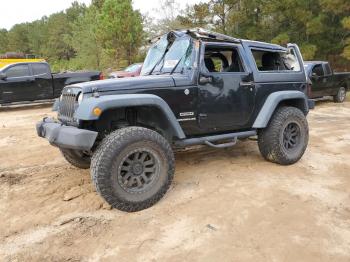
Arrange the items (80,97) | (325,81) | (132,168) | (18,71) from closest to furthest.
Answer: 1. (132,168)
2. (80,97)
3. (325,81)
4. (18,71)

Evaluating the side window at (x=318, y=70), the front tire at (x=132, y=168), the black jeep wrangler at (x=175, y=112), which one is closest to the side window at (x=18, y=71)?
the black jeep wrangler at (x=175, y=112)

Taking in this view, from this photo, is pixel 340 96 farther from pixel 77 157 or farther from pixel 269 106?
pixel 77 157

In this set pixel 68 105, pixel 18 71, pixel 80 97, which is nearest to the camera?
pixel 80 97

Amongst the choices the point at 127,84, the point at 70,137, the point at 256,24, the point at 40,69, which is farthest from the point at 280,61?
the point at 256,24

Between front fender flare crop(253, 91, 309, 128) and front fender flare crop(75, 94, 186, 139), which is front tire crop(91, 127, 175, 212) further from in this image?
front fender flare crop(253, 91, 309, 128)

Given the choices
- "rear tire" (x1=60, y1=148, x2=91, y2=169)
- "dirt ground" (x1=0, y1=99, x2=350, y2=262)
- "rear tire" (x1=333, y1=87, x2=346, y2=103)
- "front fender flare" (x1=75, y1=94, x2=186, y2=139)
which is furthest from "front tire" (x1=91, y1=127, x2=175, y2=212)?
"rear tire" (x1=333, y1=87, x2=346, y2=103)

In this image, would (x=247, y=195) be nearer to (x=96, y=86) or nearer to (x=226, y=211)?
(x=226, y=211)

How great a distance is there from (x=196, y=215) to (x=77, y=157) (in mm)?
2047

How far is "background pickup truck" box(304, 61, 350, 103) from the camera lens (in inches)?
479

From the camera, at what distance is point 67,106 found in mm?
4508

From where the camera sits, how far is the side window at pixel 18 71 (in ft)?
41.2

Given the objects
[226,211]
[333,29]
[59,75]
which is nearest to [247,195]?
[226,211]

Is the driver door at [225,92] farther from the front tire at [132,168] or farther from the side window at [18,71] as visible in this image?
the side window at [18,71]

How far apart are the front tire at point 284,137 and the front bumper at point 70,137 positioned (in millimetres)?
2757
